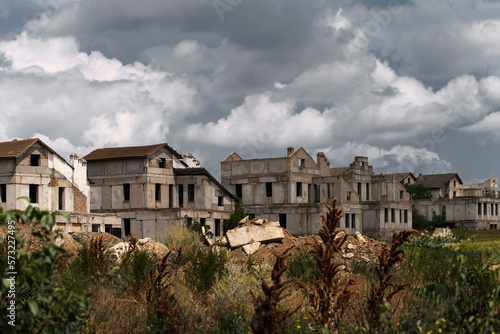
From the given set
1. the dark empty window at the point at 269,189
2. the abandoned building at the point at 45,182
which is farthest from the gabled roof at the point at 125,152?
the dark empty window at the point at 269,189

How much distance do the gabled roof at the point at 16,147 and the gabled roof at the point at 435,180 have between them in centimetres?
6397

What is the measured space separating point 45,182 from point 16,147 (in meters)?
3.15

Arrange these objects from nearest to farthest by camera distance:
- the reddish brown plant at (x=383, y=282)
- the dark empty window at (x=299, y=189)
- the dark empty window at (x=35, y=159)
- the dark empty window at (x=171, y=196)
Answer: the reddish brown plant at (x=383, y=282) → the dark empty window at (x=35, y=159) → the dark empty window at (x=171, y=196) → the dark empty window at (x=299, y=189)

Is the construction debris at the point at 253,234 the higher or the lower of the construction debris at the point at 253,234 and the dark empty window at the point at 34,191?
the lower

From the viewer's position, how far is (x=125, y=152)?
2114 inches

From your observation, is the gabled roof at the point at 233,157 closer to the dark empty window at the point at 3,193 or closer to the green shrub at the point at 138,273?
the dark empty window at the point at 3,193

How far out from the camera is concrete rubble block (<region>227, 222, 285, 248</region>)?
2764cm

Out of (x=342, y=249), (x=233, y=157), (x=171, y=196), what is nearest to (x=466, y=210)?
(x=233, y=157)

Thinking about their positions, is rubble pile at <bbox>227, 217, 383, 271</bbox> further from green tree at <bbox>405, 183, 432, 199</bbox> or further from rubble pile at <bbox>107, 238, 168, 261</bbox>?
green tree at <bbox>405, 183, 432, 199</bbox>

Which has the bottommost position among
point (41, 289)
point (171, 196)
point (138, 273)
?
point (138, 273)

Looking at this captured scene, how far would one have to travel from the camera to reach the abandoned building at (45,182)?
43.7m

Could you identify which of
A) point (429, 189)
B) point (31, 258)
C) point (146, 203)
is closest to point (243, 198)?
point (146, 203)

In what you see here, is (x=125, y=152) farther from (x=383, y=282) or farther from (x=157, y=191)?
(x=383, y=282)

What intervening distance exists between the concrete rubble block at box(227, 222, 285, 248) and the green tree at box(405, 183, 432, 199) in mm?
64060
